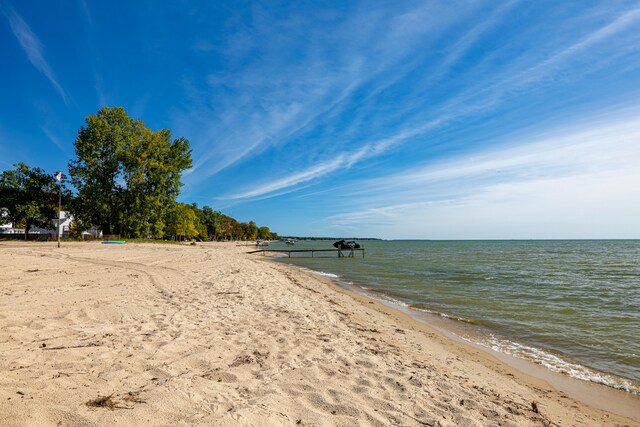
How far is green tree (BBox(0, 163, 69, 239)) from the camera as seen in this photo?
38938 millimetres

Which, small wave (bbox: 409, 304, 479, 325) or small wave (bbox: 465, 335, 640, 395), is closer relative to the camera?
small wave (bbox: 465, 335, 640, 395)

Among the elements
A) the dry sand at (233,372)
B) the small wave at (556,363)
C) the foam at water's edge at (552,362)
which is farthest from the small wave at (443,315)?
the dry sand at (233,372)

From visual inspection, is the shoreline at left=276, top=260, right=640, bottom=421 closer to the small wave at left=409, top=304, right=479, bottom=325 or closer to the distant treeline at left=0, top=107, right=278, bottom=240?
the small wave at left=409, top=304, right=479, bottom=325

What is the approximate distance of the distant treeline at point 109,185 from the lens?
38.2 metres

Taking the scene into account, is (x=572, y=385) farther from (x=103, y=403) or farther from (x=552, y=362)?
(x=103, y=403)

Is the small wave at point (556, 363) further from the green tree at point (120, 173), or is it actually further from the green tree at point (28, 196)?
the green tree at point (28, 196)

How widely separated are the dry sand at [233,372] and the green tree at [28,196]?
42.1 meters

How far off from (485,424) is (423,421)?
2.47ft

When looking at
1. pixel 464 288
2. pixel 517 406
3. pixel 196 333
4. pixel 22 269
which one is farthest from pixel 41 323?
pixel 464 288

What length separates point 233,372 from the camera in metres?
4.18

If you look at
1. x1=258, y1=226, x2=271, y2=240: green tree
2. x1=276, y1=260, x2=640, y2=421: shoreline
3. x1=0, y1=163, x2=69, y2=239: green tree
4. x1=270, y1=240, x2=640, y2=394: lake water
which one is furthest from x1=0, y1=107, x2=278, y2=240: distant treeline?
x1=258, y1=226, x2=271, y2=240: green tree

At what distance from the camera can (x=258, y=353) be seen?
16.5 feet

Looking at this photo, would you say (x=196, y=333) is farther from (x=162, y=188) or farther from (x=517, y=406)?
(x=162, y=188)

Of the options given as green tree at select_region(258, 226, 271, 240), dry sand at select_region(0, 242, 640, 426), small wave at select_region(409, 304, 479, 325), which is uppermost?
green tree at select_region(258, 226, 271, 240)
